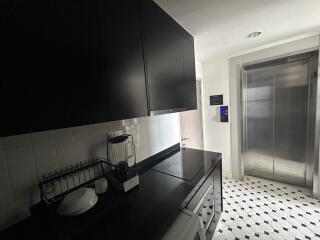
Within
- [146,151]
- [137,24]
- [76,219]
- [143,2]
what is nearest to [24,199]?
[76,219]

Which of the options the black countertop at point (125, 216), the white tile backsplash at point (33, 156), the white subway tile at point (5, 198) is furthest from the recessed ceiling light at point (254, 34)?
the white subway tile at point (5, 198)

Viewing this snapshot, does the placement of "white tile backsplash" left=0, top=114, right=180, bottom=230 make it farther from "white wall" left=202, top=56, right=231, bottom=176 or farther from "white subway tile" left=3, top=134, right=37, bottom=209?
"white wall" left=202, top=56, right=231, bottom=176

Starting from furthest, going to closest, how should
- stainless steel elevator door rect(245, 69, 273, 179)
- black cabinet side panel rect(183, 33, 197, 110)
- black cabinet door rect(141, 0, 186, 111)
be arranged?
stainless steel elevator door rect(245, 69, 273, 179), black cabinet side panel rect(183, 33, 197, 110), black cabinet door rect(141, 0, 186, 111)

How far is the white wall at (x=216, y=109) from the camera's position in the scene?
241 centimetres

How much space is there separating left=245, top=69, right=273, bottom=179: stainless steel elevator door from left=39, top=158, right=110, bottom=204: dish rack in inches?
97.5

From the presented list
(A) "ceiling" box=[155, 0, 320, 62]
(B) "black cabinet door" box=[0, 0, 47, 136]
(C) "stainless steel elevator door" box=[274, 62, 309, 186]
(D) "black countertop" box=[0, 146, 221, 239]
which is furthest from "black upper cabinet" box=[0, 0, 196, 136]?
(C) "stainless steel elevator door" box=[274, 62, 309, 186]

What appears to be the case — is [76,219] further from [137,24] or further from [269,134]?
[269,134]

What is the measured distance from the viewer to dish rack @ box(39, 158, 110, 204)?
2.68 feet

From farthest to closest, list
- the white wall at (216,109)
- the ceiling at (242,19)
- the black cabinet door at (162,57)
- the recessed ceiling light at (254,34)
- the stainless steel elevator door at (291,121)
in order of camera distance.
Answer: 1. the white wall at (216,109)
2. the stainless steel elevator door at (291,121)
3. the recessed ceiling light at (254,34)
4. the ceiling at (242,19)
5. the black cabinet door at (162,57)

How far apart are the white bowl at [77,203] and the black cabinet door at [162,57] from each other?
66cm

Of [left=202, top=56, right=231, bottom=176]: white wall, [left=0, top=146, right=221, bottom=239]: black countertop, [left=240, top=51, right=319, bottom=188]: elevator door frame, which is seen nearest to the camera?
[left=0, top=146, right=221, bottom=239]: black countertop

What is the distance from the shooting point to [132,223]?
75cm

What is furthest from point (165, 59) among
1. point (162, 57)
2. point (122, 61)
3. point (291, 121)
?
point (291, 121)

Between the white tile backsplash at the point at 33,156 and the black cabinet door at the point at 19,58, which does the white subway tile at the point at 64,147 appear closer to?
the white tile backsplash at the point at 33,156
